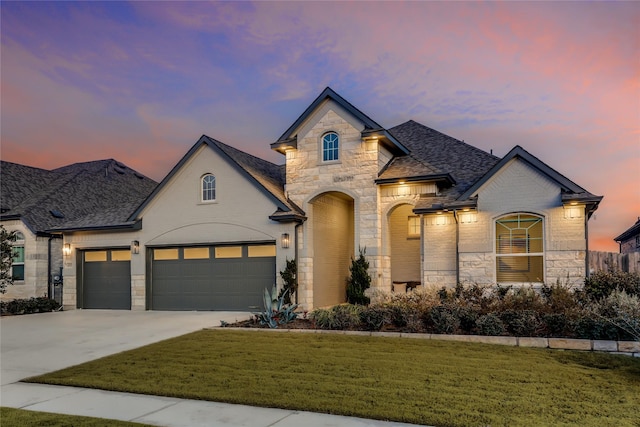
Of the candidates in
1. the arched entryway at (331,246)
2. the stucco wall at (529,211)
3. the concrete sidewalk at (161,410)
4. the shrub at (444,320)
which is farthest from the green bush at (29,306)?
the shrub at (444,320)

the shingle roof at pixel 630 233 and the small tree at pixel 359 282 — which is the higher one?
the shingle roof at pixel 630 233

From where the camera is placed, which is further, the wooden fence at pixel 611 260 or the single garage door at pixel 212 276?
the single garage door at pixel 212 276

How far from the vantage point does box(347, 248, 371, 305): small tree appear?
16984mm

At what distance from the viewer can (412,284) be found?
2000 centimetres

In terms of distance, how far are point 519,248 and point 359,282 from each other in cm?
530

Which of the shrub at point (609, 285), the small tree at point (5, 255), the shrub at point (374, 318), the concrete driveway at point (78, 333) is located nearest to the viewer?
the concrete driveway at point (78, 333)

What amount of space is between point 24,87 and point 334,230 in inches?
528

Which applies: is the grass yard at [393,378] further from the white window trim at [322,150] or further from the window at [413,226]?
→ the window at [413,226]

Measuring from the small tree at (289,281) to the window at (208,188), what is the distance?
13.8ft

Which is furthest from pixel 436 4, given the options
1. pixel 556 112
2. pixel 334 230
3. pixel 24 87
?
pixel 24 87

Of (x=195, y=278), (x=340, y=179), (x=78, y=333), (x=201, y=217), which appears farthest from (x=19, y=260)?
(x=340, y=179)

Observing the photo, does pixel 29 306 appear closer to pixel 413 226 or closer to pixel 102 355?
pixel 102 355

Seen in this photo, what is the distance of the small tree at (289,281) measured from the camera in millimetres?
16953

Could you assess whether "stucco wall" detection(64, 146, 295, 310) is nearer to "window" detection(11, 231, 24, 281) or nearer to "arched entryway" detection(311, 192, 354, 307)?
"arched entryway" detection(311, 192, 354, 307)
